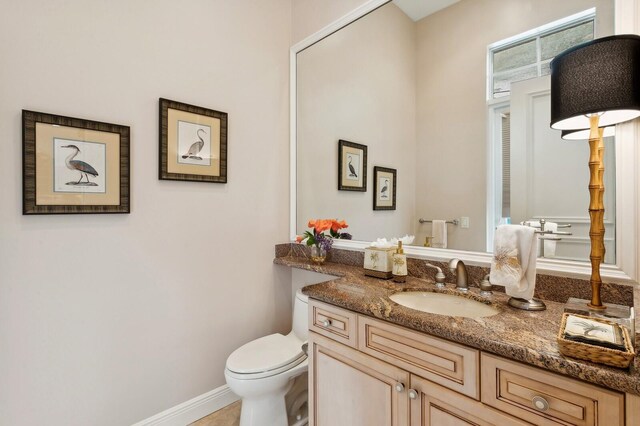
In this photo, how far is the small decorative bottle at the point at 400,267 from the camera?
5.24 ft

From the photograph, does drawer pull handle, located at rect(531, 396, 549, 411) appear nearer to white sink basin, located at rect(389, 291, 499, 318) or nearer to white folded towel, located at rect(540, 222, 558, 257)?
white sink basin, located at rect(389, 291, 499, 318)

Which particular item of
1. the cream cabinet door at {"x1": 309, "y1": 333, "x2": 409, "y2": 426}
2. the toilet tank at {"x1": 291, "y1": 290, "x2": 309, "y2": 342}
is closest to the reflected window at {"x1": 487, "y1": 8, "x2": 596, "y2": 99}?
the cream cabinet door at {"x1": 309, "y1": 333, "x2": 409, "y2": 426}

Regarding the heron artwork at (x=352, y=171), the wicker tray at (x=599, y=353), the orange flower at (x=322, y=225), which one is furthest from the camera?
the heron artwork at (x=352, y=171)

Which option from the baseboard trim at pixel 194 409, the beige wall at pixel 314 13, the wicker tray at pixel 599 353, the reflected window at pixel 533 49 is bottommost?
the baseboard trim at pixel 194 409

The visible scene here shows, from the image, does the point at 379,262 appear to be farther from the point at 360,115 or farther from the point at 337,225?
the point at 360,115

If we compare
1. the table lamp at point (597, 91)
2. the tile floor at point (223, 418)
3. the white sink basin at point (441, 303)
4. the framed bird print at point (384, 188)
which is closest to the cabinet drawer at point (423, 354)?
the white sink basin at point (441, 303)

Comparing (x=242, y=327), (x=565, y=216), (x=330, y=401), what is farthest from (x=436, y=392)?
(x=242, y=327)

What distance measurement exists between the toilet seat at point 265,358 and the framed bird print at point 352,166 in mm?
1047

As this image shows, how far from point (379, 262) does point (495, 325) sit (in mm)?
728

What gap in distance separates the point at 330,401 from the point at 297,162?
5.21 feet

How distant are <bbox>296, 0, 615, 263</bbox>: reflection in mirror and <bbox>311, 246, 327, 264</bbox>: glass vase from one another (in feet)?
0.95

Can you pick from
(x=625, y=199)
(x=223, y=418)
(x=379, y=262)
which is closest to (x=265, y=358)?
(x=223, y=418)

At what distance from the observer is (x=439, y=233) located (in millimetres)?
1676

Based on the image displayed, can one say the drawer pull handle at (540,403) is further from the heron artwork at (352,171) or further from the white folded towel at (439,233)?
the heron artwork at (352,171)
